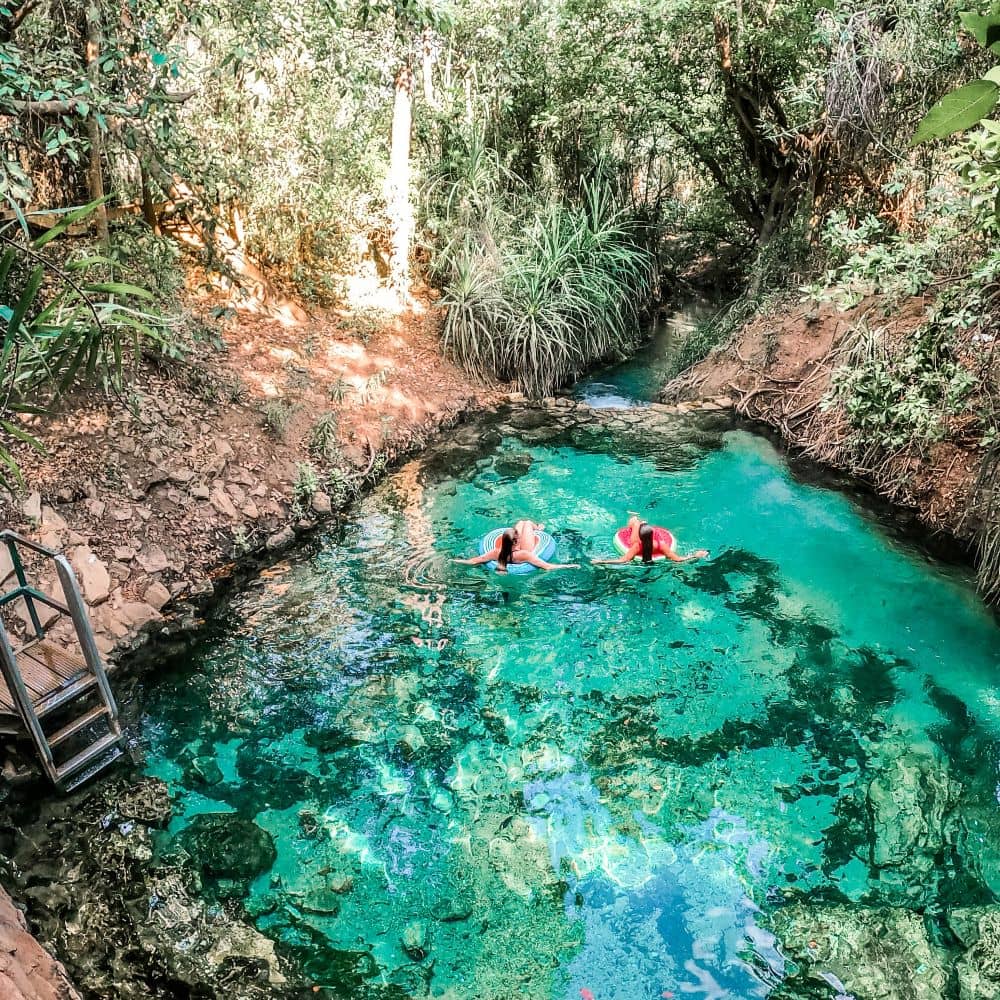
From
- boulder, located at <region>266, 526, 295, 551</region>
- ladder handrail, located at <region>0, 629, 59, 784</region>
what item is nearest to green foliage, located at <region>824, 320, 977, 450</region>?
boulder, located at <region>266, 526, 295, 551</region>

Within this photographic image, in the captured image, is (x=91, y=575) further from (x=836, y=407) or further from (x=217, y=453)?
(x=836, y=407)

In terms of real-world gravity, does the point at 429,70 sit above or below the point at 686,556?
above

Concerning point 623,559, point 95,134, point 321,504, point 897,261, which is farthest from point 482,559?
point 95,134

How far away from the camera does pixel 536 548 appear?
233 inches

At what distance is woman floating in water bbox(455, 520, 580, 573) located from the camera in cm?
583

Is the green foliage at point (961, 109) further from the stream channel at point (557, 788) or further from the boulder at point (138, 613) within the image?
the boulder at point (138, 613)

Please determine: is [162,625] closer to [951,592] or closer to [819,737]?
[819,737]

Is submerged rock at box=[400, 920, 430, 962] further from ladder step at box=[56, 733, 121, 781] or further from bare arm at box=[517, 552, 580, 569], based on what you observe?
bare arm at box=[517, 552, 580, 569]

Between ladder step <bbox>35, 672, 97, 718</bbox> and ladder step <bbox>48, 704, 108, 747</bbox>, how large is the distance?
4.4 inches

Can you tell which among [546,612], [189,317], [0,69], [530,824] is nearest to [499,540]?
[546,612]

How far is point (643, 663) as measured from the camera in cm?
509

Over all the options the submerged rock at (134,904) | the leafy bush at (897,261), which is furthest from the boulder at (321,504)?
the leafy bush at (897,261)

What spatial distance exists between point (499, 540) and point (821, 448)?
346 centimetres

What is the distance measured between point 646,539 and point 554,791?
7.47ft
